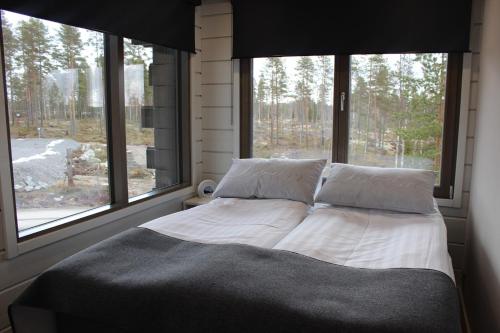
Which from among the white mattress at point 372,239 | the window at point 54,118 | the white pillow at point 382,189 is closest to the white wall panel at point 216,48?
the window at point 54,118

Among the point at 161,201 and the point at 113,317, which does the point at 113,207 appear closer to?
the point at 161,201

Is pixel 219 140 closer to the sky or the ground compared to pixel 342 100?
closer to the ground

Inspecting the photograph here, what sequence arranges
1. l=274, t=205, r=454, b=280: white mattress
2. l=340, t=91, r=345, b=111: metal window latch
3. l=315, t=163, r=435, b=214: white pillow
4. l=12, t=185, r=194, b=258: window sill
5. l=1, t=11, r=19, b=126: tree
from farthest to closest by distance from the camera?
l=340, t=91, r=345, b=111: metal window latch
l=315, t=163, r=435, b=214: white pillow
l=12, t=185, r=194, b=258: window sill
l=1, t=11, r=19, b=126: tree
l=274, t=205, r=454, b=280: white mattress

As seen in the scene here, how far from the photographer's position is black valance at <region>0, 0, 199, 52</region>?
6.52 feet

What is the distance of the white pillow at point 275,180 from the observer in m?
2.76

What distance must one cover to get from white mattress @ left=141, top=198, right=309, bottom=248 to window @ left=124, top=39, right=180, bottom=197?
26.4 inches

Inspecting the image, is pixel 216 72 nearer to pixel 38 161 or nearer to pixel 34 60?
pixel 34 60

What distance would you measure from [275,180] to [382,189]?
0.73 m

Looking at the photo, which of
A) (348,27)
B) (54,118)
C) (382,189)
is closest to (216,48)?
(348,27)

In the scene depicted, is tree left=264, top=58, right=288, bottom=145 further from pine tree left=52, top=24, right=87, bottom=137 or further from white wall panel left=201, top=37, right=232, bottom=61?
pine tree left=52, top=24, right=87, bottom=137

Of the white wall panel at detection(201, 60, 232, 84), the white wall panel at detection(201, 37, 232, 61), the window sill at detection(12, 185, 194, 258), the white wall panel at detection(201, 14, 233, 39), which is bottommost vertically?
the window sill at detection(12, 185, 194, 258)

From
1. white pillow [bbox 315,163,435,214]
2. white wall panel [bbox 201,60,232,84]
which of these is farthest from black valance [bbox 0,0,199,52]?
white pillow [bbox 315,163,435,214]

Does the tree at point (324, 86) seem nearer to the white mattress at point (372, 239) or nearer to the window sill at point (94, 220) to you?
the white mattress at point (372, 239)

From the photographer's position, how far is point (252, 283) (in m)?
1.46
